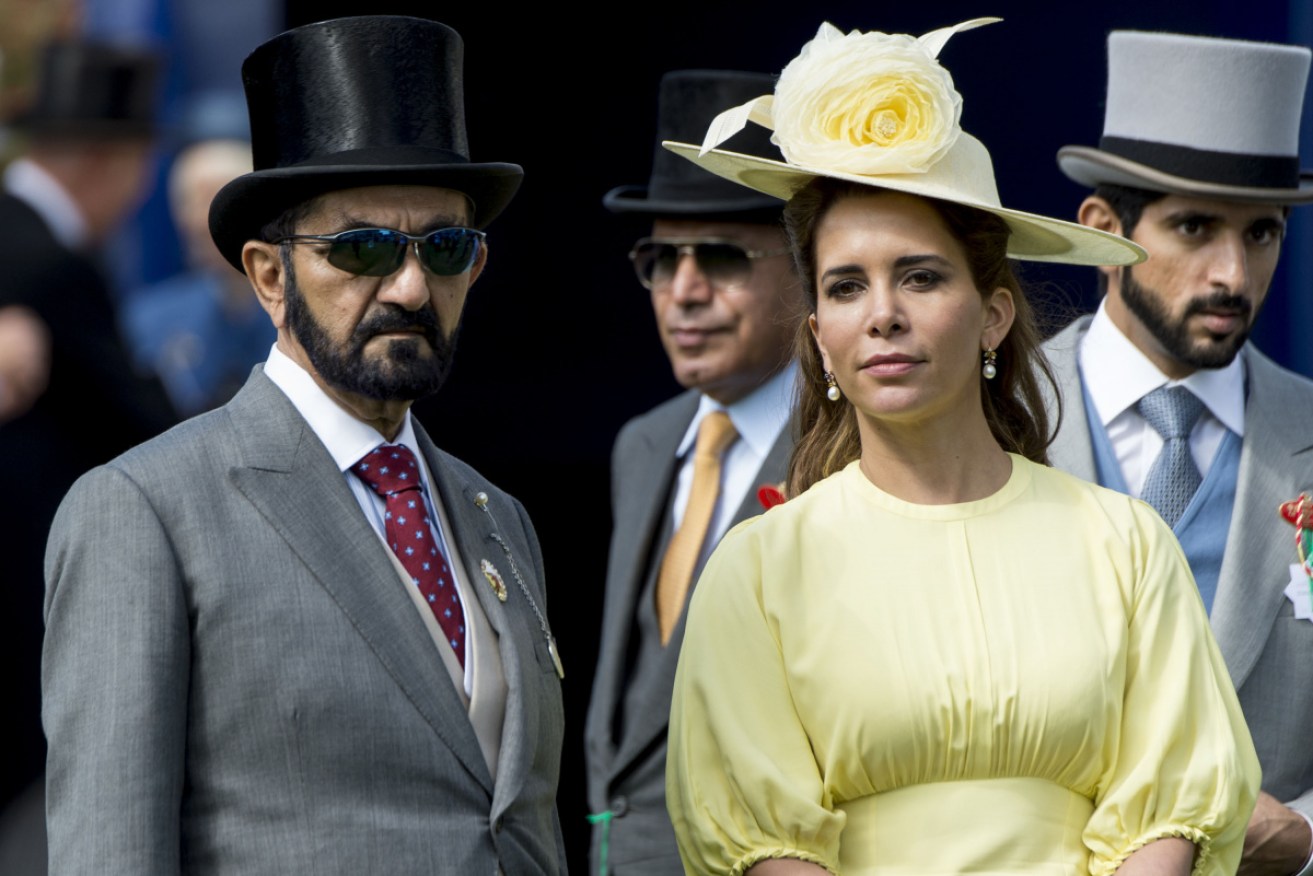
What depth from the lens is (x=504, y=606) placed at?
10.00 feet

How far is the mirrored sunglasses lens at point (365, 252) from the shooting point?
2945 mm

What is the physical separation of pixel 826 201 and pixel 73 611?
4.26 ft

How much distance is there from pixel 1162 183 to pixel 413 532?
188 centimetres

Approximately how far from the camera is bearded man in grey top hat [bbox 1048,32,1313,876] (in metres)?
3.68

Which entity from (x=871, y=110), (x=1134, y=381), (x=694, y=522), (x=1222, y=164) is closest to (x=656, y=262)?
(x=694, y=522)

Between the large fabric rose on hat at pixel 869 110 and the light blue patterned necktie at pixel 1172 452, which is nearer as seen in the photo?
the large fabric rose on hat at pixel 869 110

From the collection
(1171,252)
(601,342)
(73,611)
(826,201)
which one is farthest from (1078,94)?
(73,611)

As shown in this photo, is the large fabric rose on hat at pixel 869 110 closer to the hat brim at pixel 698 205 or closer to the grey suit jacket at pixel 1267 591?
the grey suit jacket at pixel 1267 591

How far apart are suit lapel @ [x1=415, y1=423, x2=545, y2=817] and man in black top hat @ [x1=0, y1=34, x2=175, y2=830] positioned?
265 cm

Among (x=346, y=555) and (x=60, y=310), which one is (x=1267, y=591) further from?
(x=60, y=310)

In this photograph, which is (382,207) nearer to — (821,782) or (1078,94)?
(821,782)

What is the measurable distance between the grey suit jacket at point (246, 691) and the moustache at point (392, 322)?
215mm

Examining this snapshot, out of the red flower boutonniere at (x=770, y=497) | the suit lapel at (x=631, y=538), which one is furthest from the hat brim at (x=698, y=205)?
the red flower boutonniere at (x=770, y=497)

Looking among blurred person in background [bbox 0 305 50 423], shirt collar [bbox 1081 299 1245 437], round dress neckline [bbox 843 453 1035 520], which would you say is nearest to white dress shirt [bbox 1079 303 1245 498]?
shirt collar [bbox 1081 299 1245 437]
